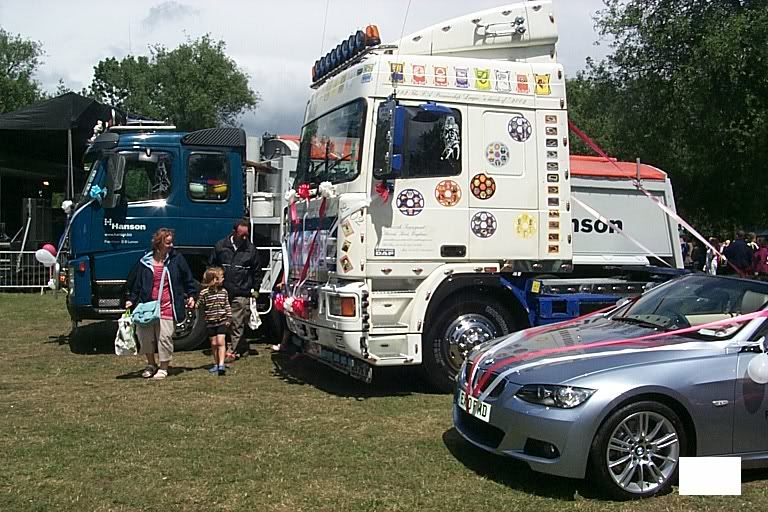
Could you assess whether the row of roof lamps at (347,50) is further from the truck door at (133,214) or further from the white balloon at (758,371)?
the white balloon at (758,371)

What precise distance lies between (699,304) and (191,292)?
5.54m

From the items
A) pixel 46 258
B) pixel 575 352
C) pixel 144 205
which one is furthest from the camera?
pixel 46 258

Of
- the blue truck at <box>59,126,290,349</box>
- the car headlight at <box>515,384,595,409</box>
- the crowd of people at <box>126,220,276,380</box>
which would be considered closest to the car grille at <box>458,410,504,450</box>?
the car headlight at <box>515,384,595,409</box>

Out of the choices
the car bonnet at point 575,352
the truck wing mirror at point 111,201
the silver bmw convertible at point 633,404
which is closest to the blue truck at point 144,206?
the truck wing mirror at point 111,201

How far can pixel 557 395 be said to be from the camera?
4984mm

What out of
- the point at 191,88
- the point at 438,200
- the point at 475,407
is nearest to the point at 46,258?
the point at 438,200

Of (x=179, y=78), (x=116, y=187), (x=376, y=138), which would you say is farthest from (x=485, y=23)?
(x=179, y=78)

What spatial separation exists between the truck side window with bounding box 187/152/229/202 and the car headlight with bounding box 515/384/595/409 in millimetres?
6833

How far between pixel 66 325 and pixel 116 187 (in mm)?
4676

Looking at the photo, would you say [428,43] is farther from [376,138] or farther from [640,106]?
[640,106]

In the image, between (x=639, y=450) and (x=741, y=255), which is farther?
(x=741, y=255)

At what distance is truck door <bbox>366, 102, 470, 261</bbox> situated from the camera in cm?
758

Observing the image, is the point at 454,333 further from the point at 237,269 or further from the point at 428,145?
the point at 237,269

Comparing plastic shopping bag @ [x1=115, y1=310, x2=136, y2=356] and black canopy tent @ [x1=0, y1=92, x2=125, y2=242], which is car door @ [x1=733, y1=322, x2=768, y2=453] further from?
black canopy tent @ [x1=0, y1=92, x2=125, y2=242]
